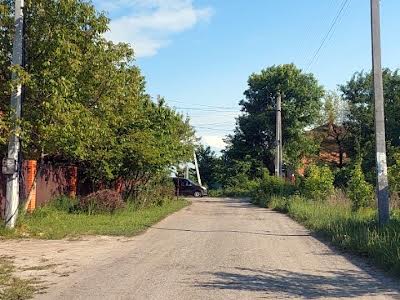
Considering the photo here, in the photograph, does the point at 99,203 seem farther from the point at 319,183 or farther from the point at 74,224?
the point at 319,183

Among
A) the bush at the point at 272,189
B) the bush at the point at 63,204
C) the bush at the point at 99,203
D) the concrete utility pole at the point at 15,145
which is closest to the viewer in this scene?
the concrete utility pole at the point at 15,145

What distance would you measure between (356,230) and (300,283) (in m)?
5.68

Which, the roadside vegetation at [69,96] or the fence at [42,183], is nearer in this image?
the roadside vegetation at [69,96]

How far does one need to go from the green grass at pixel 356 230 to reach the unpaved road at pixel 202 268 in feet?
1.30

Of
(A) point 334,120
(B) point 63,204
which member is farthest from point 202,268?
(A) point 334,120

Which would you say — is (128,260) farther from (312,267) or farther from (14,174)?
(14,174)

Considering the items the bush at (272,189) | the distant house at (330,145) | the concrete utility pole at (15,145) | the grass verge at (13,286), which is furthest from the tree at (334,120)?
the grass verge at (13,286)

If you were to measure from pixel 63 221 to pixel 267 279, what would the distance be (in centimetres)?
1009

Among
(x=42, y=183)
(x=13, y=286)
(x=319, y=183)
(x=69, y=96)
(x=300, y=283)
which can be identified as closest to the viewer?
(x=13, y=286)

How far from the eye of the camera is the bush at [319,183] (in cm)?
2542

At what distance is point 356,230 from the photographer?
13.8 m

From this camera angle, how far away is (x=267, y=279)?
8.93m

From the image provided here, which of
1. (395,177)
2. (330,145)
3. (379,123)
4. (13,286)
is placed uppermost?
(330,145)

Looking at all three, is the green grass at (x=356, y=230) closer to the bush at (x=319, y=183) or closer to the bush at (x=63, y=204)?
the bush at (x=319, y=183)
